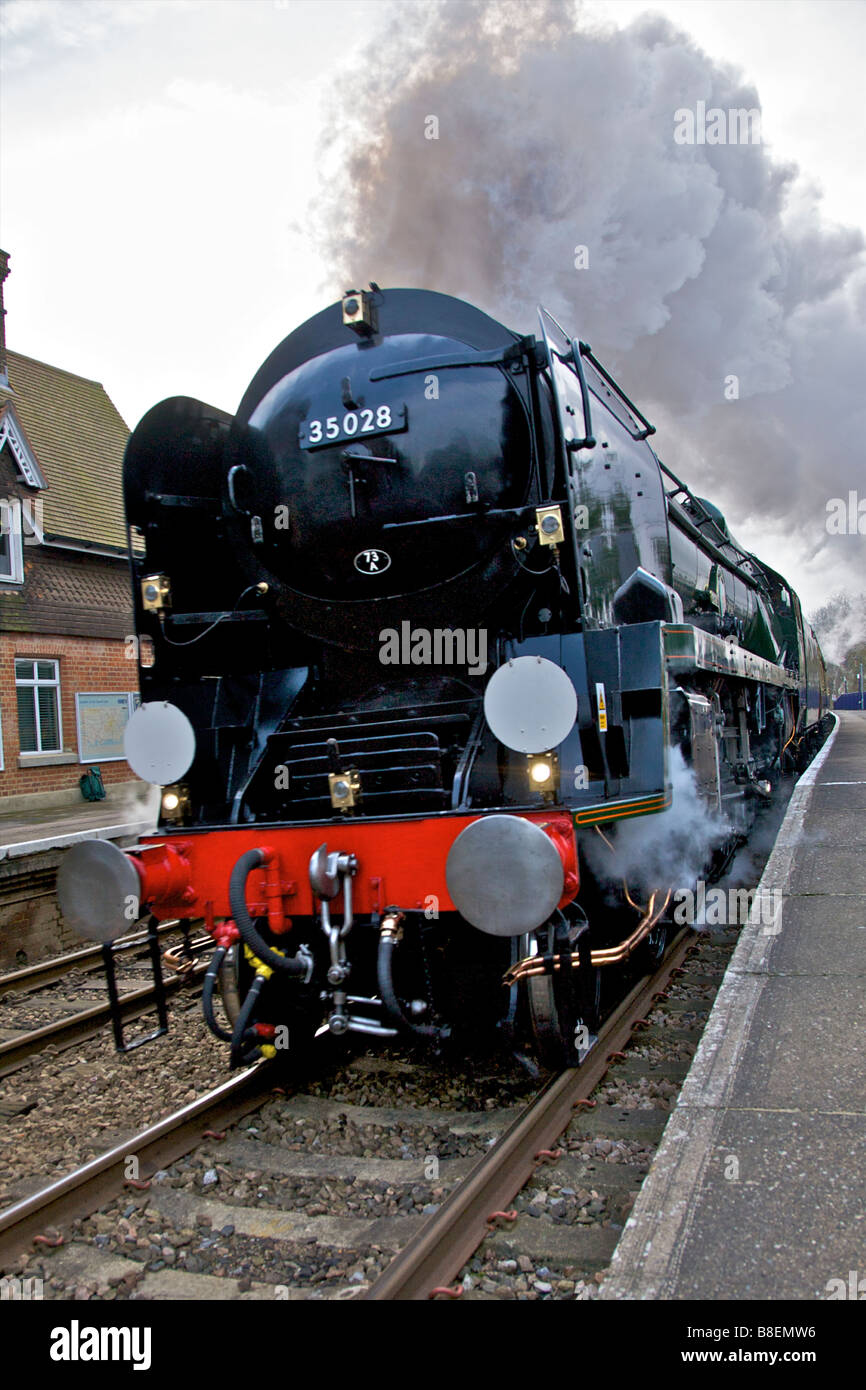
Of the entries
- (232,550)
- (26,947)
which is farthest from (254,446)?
(26,947)

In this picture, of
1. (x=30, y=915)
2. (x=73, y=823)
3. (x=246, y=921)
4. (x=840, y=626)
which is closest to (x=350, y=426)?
(x=246, y=921)

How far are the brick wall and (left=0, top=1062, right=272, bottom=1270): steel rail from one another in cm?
900

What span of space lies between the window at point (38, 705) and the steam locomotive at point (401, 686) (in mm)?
9811

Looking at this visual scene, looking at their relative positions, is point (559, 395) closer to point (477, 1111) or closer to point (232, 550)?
point (232, 550)

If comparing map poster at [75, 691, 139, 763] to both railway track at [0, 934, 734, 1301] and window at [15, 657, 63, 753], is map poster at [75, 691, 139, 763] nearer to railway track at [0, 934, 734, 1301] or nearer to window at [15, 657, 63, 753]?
window at [15, 657, 63, 753]

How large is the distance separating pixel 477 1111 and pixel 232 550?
Result: 278 cm

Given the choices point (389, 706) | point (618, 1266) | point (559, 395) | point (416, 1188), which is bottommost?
point (416, 1188)

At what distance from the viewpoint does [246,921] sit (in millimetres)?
3434

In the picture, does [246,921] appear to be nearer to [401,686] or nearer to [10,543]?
[401,686]

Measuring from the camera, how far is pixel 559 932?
11.1 ft

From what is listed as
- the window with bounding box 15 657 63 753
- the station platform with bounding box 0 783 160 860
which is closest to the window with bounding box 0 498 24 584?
the window with bounding box 15 657 63 753

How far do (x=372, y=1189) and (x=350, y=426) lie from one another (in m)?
3.01

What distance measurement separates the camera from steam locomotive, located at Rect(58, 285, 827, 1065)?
3447 millimetres
